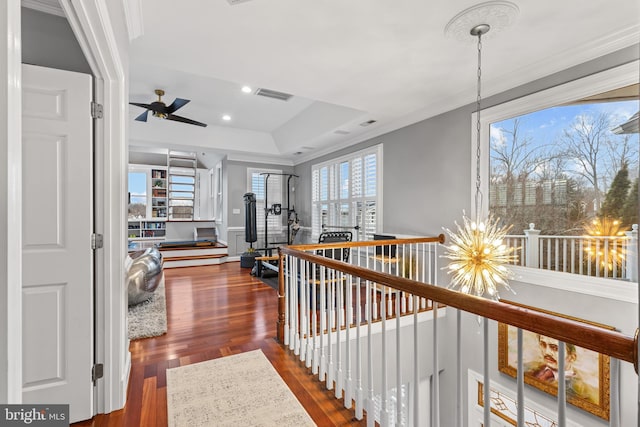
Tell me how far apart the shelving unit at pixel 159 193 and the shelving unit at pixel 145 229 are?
324mm

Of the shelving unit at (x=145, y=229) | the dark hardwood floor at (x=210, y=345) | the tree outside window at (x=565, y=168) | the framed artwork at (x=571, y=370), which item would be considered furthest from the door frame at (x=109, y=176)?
the shelving unit at (x=145, y=229)

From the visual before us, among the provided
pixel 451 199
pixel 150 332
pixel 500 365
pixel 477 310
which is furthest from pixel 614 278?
pixel 150 332

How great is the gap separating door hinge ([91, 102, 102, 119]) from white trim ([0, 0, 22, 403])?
1333 mm

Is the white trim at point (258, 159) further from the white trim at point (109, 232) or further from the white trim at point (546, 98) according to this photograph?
the white trim at point (109, 232)

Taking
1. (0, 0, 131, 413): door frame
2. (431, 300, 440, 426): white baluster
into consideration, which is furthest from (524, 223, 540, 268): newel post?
(0, 0, 131, 413): door frame

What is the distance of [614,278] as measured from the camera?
2391 mm

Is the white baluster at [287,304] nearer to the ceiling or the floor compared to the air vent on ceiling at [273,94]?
nearer to the floor

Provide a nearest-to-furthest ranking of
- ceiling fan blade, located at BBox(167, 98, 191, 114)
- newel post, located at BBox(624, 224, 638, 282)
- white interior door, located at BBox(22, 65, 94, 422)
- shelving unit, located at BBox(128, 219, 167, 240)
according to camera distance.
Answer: white interior door, located at BBox(22, 65, 94, 422) < newel post, located at BBox(624, 224, 638, 282) < ceiling fan blade, located at BBox(167, 98, 191, 114) < shelving unit, located at BBox(128, 219, 167, 240)

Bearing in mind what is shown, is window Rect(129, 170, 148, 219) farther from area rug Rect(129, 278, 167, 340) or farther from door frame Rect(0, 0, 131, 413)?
door frame Rect(0, 0, 131, 413)

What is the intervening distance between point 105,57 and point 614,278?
395 centimetres

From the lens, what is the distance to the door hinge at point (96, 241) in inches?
67.9

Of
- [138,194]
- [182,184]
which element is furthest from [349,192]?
[138,194]

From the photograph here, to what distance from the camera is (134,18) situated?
209 centimetres

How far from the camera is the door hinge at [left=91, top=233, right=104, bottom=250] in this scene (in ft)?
5.66
